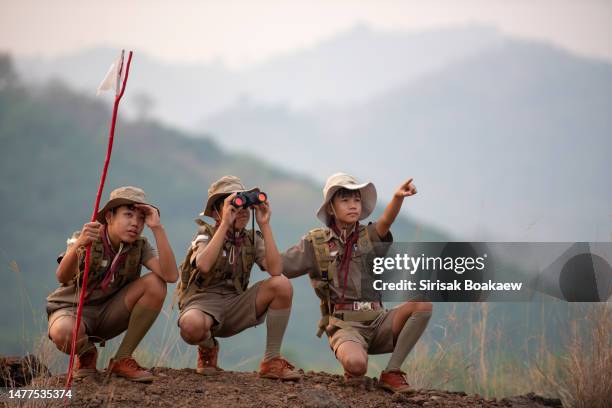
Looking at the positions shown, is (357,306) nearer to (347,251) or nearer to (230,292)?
(347,251)

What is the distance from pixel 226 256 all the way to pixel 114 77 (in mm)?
1650

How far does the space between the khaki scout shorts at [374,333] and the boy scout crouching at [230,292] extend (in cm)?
43

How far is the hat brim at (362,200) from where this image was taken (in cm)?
700

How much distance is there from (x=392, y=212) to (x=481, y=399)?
1.74m

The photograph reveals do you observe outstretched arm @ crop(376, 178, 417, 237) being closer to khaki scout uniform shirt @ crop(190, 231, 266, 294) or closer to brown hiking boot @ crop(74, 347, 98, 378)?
khaki scout uniform shirt @ crop(190, 231, 266, 294)

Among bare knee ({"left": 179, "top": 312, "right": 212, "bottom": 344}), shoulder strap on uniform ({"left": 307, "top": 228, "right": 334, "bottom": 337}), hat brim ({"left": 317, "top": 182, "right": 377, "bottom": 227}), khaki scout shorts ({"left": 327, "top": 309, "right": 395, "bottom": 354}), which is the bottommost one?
bare knee ({"left": 179, "top": 312, "right": 212, "bottom": 344})

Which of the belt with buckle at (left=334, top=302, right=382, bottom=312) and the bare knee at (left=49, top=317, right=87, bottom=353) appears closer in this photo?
the bare knee at (left=49, top=317, right=87, bottom=353)

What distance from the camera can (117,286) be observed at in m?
6.72

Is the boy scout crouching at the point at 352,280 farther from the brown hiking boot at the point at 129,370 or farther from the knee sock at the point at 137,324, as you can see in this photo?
the brown hiking boot at the point at 129,370

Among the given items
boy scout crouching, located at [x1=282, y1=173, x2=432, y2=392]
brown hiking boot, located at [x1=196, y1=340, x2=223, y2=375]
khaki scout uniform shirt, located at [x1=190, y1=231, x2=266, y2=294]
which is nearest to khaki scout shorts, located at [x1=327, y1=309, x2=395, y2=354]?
boy scout crouching, located at [x1=282, y1=173, x2=432, y2=392]

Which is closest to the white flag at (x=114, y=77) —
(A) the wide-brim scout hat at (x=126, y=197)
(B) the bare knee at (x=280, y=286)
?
(A) the wide-brim scout hat at (x=126, y=197)

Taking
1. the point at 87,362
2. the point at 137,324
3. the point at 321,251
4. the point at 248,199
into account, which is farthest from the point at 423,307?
the point at 87,362

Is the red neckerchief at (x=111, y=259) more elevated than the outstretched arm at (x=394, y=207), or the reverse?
the outstretched arm at (x=394, y=207)

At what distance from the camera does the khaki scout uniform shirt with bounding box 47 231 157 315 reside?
6625mm
